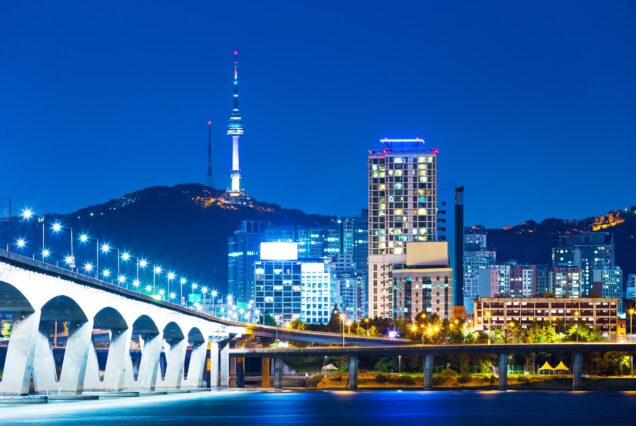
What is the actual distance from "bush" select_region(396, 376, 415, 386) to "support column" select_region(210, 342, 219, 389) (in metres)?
26.9

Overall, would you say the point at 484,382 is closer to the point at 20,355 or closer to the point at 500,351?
the point at 500,351

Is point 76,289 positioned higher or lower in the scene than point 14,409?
higher

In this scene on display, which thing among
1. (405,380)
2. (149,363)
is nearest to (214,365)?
(405,380)

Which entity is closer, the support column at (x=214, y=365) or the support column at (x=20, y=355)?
the support column at (x=20, y=355)

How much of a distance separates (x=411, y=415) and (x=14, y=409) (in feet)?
101

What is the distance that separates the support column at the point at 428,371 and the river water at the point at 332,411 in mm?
36548

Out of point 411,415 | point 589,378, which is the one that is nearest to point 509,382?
point 589,378

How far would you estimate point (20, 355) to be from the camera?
317 ft

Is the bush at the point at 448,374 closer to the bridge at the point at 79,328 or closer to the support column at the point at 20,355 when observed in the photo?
the bridge at the point at 79,328

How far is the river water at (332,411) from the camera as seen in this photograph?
305 feet

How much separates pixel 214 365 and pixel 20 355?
88854mm

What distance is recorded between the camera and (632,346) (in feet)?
553

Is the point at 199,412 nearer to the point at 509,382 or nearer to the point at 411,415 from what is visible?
the point at 411,415

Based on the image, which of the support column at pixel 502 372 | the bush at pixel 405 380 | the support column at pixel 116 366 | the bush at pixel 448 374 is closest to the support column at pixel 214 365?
the bush at pixel 405 380
